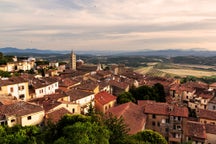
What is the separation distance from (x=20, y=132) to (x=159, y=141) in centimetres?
1714

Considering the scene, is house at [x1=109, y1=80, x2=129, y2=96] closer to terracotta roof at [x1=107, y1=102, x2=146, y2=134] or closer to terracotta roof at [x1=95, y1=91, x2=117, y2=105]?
terracotta roof at [x1=95, y1=91, x2=117, y2=105]

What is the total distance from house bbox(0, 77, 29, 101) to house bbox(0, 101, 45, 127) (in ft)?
39.2

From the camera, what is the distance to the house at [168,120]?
130ft

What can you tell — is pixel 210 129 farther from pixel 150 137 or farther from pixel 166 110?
pixel 150 137

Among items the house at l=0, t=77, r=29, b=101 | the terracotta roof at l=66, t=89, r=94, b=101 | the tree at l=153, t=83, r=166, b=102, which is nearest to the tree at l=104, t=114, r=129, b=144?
the terracotta roof at l=66, t=89, r=94, b=101

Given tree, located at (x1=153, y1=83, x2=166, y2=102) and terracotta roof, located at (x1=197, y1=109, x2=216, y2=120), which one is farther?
tree, located at (x1=153, y1=83, x2=166, y2=102)

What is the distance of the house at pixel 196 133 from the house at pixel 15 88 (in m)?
32.3

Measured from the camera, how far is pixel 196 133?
38.2 meters

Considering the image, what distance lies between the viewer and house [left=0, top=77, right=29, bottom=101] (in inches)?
1593

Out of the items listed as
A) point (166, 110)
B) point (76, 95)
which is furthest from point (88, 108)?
point (166, 110)

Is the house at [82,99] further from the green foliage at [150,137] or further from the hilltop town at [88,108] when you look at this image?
the green foliage at [150,137]

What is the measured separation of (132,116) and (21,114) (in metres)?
19.2

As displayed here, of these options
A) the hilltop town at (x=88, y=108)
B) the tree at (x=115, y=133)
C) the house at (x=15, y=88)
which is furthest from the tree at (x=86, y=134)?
the house at (x=15, y=88)

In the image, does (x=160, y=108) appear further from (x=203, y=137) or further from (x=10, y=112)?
(x=10, y=112)
